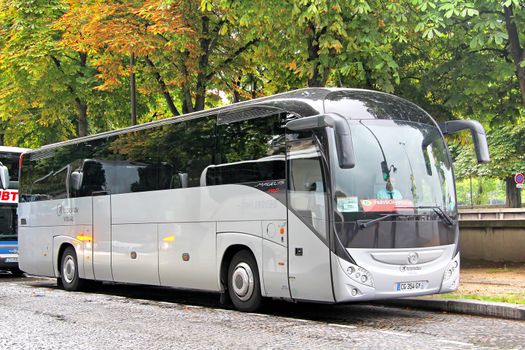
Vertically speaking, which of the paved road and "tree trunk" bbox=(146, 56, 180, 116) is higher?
"tree trunk" bbox=(146, 56, 180, 116)

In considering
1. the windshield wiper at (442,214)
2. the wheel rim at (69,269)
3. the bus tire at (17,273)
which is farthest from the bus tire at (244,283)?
the bus tire at (17,273)

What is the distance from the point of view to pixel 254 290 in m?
11.2

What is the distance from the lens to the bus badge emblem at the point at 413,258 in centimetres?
1006

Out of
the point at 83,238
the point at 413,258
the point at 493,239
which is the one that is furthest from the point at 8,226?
the point at 413,258

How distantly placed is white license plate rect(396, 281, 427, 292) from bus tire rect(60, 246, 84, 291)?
865cm

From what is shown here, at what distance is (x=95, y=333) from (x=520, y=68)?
37.7ft

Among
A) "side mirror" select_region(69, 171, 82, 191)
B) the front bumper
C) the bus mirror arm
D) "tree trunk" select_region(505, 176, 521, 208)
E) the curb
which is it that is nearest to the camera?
the front bumper

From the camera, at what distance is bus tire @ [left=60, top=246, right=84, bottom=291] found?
16197 millimetres

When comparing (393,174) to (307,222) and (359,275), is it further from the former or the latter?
(359,275)

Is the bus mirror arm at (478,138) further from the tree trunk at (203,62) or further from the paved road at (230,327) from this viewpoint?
the tree trunk at (203,62)

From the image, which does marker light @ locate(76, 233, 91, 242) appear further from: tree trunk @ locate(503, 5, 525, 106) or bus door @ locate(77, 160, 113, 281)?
tree trunk @ locate(503, 5, 525, 106)

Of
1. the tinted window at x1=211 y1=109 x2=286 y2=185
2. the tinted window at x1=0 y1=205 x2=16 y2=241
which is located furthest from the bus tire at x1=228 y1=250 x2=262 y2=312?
the tinted window at x1=0 y1=205 x2=16 y2=241

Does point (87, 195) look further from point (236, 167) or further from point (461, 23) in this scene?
point (461, 23)

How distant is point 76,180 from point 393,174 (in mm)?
8544
